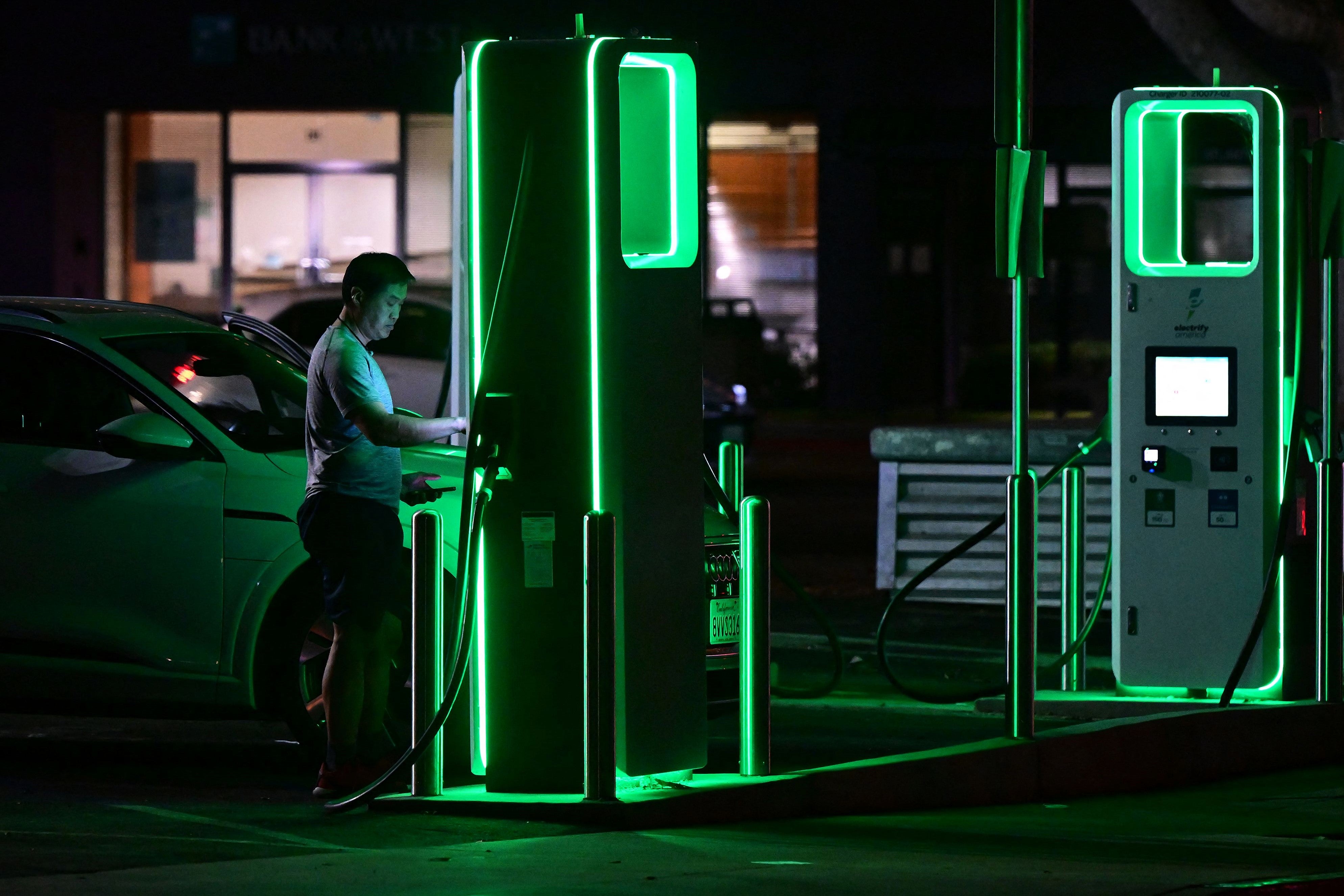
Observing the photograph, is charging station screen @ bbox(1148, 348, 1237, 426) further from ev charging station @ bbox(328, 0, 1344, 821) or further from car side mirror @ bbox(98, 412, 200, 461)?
car side mirror @ bbox(98, 412, 200, 461)

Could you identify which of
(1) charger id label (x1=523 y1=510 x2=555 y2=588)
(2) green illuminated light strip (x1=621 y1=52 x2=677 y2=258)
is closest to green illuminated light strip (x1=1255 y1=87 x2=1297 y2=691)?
(2) green illuminated light strip (x1=621 y1=52 x2=677 y2=258)

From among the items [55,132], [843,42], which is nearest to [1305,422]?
[843,42]

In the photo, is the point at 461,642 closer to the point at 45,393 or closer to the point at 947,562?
the point at 45,393

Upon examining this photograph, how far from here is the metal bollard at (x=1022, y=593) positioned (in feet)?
25.4

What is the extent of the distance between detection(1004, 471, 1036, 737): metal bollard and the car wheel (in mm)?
2297

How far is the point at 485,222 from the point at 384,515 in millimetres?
1150

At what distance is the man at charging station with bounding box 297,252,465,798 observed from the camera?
7.28 m

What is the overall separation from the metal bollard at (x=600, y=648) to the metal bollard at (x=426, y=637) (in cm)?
56

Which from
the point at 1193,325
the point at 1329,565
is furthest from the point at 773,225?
the point at 1329,565

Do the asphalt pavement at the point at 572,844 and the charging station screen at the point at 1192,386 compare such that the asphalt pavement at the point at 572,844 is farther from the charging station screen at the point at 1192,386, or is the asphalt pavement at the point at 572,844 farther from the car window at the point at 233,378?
the charging station screen at the point at 1192,386

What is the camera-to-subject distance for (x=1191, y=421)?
9.17 m

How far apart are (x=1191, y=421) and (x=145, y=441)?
177 inches

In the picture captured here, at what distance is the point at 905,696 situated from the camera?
1009cm

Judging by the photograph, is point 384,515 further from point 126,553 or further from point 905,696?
point 905,696
